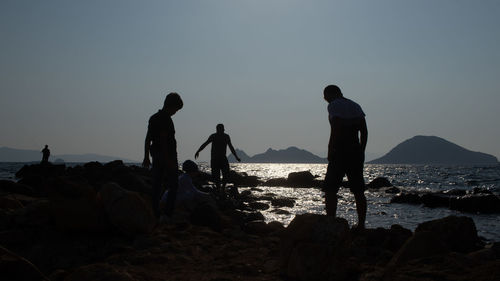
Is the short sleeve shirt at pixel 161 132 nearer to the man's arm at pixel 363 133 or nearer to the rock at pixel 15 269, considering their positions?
the man's arm at pixel 363 133

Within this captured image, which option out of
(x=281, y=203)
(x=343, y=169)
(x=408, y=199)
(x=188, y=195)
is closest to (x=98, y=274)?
(x=343, y=169)

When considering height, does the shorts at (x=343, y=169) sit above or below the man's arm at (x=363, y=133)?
below

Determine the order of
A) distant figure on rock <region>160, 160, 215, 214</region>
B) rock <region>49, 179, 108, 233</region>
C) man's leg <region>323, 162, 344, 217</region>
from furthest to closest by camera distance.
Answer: distant figure on rock <region>160, 160, 215, 214</region> < man's leg <region>323, 162, 344, 217</region> < rock <region>49, 179, 108, 233</region>

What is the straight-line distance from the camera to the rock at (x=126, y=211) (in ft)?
15.6

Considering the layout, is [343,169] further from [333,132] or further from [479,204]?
[479,204]

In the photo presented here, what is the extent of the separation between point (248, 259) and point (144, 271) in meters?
1.16

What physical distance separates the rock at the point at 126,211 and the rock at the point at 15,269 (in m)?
2.05

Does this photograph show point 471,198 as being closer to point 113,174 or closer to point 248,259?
point 248,259

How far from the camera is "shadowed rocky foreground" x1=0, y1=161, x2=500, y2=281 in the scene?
119 inches

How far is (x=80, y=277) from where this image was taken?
2824 mm

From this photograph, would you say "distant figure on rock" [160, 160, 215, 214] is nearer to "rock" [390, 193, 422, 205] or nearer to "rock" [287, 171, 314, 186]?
"rock" [390, 193, 422, 205]

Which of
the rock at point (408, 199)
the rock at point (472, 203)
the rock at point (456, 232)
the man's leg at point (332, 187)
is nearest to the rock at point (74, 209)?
the man's leg at point (332, 187)

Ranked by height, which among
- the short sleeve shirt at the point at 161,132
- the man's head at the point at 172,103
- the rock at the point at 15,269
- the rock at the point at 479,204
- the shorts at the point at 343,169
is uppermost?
the man's head at the point at 172,103

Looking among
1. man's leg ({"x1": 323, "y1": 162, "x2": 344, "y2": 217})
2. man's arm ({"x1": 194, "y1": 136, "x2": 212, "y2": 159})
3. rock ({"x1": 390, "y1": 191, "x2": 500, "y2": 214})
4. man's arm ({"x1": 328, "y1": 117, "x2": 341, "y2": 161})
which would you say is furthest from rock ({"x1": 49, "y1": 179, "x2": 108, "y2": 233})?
rock ({"x1": 390, "y1": 191, "x2": 500, "y2": 214})
